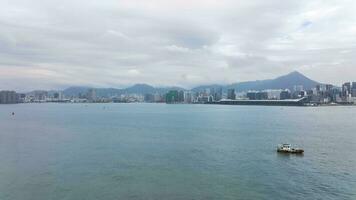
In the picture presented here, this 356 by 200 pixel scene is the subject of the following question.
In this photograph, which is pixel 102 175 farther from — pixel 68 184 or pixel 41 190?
pixel 41 190

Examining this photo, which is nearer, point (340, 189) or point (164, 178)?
point (340, 189)

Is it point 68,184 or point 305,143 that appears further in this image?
point 305,143

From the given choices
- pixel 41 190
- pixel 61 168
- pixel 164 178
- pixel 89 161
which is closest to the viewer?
pixel 41 190

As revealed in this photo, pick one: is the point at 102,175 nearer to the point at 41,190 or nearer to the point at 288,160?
the point at 41,190

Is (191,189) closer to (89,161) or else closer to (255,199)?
(255,199)

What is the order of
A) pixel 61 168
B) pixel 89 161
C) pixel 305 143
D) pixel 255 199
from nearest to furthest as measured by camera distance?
pixel 255 199, pixel 61 168, pixel 89 161, pixel 305 143

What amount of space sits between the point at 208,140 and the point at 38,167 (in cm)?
3224

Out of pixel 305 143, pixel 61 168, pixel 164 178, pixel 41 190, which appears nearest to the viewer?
pixel 41 190

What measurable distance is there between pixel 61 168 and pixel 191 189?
1644 cm

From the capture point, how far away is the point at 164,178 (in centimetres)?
3538

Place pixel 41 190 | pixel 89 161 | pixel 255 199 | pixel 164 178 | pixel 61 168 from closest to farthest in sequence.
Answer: pixel 255 199
pixel 41 190
pixel 164 178
pixel 61 168
pixel 89 161

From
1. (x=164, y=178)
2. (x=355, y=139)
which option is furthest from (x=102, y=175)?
(x=355, y=139)

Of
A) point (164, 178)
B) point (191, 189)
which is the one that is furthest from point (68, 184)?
point (191, 189)

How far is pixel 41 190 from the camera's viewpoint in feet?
103
